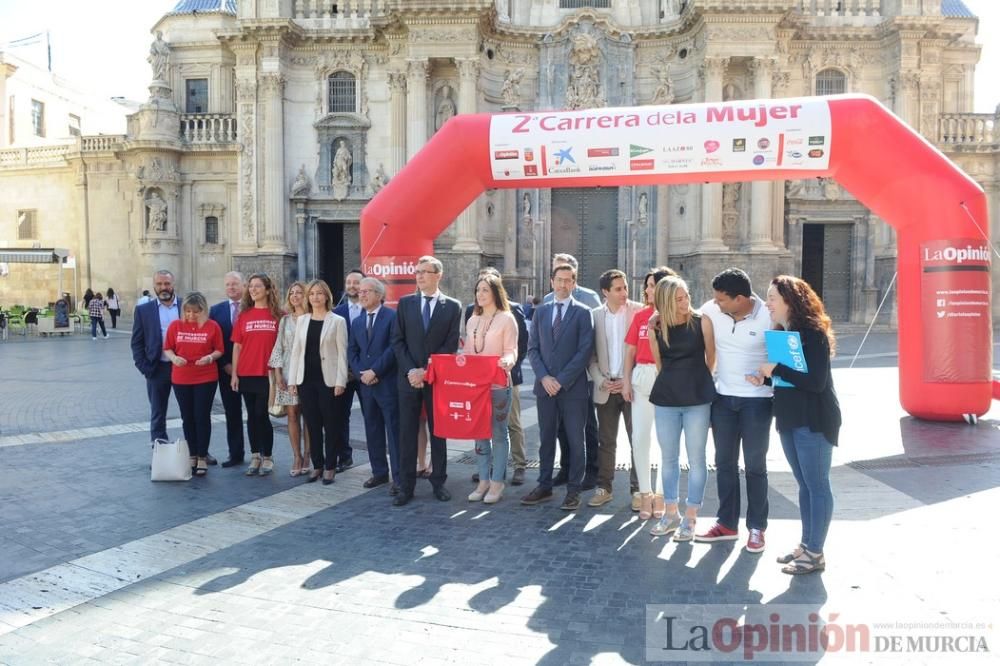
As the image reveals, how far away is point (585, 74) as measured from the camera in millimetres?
24828

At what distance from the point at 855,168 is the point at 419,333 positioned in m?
6.61

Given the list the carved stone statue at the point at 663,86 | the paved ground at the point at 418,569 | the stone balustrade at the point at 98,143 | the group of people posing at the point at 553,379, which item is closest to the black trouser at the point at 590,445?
the group of people posing at the point at 553,379

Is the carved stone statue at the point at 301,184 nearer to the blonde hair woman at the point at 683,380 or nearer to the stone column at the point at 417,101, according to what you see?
the stone column at the point at 417,101

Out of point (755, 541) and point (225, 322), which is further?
point (225, 322)

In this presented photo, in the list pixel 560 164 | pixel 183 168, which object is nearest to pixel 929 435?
pixel 560 164

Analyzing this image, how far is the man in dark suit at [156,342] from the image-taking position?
25.3 ft

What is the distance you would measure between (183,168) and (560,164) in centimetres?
2232

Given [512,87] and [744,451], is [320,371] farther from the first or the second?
[512,87]

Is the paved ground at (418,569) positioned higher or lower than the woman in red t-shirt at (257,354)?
lower

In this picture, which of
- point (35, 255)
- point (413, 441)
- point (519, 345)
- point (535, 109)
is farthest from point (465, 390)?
point (35, 255)

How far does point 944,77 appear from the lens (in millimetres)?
27516

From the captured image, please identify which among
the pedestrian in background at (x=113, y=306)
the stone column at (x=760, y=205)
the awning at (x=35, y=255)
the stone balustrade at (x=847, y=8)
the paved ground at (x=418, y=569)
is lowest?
the paved ground at (x=418, y=569)

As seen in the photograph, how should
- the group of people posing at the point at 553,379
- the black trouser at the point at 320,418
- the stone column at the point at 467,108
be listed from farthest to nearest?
the stone column at the point at 467,108 → the black trouser at the point at 320,418 → the group of people posing at the point at 553,379

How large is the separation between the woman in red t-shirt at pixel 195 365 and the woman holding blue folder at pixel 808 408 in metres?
5.62
